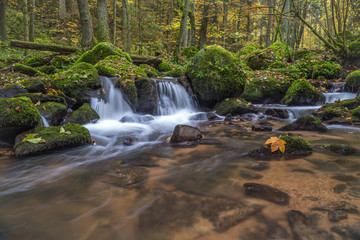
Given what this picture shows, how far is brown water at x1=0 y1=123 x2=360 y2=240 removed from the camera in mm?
1740

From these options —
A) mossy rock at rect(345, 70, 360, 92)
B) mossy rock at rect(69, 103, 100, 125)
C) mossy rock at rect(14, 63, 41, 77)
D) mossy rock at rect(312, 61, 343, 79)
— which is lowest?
mossy rock at rect(69, 103, 100, 125)

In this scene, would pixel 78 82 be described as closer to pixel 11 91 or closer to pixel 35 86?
pixel 35 86

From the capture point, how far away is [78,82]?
6625 millimetres

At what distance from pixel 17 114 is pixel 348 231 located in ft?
15.9

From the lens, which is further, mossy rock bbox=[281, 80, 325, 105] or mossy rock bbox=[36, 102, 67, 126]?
mossy rock bbox=[281, 80, 325, 105]

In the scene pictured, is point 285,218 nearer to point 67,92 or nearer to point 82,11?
point 67,92

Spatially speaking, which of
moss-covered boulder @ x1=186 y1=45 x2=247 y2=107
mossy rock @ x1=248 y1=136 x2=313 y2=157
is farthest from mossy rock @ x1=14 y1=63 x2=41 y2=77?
mossy rock @ x1=248 y1=136 x2=313 y2=157

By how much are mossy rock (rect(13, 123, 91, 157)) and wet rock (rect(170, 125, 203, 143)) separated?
180cm

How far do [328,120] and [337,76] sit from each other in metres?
7.31

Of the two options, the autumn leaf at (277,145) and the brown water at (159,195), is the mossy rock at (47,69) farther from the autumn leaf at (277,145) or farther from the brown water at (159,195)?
the autumn leaf at (277,145)

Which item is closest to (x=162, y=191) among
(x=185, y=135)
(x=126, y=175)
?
(x=126, y=175)

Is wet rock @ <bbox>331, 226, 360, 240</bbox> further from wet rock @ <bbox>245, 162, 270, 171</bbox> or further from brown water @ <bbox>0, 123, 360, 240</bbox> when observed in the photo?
wet rock @ <bbox>245, 162, 270, 171</bbox>

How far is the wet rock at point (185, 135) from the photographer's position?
4.42 m

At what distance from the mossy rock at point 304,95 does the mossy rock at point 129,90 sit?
21.2 feet
